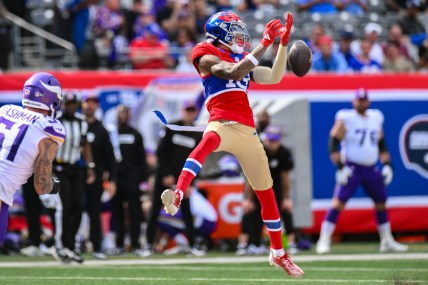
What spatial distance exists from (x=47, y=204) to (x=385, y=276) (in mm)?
3478

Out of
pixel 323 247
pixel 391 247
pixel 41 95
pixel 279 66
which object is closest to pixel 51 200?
pixel 41 95

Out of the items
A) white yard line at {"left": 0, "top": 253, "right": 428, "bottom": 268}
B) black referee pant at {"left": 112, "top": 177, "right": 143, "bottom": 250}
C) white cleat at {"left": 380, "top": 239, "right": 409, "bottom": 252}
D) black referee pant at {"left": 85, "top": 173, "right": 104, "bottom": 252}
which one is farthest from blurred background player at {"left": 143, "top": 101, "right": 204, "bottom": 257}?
white cleat at {"left": 380, "top": 239, "right": 409, "bottom": 252}

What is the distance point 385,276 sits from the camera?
900 centimetres

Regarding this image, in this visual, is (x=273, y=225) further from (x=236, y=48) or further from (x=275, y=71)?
→ (x=236, y=48)

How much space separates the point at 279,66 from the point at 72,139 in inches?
161

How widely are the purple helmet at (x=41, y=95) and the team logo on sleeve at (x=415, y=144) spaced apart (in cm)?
768

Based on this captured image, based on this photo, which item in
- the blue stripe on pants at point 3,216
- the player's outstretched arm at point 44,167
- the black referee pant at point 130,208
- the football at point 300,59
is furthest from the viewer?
the black referee pant at point 130,208

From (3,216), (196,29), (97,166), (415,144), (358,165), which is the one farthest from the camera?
(196,29)

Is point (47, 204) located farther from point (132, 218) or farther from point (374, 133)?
point (374, 133)

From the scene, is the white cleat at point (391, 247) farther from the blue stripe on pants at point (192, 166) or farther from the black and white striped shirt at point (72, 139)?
the blue stripe on pants at point (192, 166)

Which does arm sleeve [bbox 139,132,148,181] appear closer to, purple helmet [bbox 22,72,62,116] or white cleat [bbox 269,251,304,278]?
purple helmet [bbox 22,72,62,116]

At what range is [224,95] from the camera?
8.31 meters

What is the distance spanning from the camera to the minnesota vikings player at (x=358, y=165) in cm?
1262

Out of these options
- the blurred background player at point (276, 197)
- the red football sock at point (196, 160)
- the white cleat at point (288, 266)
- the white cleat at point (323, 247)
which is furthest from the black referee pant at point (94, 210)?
the red football sock at point (196, 160)
